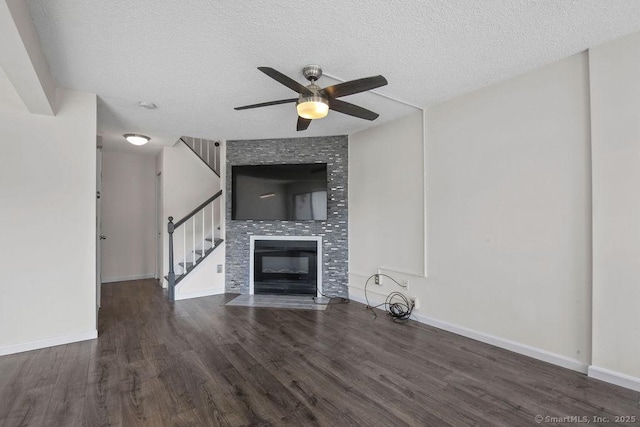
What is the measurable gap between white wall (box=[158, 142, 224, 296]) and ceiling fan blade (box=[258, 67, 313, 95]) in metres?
3.17

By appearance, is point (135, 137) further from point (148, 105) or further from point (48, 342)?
point (48, 342)

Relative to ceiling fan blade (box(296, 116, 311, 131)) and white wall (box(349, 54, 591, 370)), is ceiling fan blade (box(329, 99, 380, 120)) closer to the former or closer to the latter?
ceiling fan blade (box(296, 116, 311, 131))

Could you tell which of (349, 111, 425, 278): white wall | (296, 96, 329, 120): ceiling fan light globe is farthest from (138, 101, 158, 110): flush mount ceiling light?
(349, 111, 425, 278): white wall

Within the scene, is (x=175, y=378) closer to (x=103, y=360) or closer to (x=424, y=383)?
(x=103, y=360)

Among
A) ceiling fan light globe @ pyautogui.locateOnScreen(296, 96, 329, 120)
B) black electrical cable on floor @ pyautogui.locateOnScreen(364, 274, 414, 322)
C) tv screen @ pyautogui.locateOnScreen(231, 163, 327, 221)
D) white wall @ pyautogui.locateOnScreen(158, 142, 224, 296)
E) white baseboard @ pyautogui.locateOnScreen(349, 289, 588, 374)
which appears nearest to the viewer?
ceiling fan light globe @ pyautogui.locateOnScreen(296, 96, 329, 120)

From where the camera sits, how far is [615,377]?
82.0 inches

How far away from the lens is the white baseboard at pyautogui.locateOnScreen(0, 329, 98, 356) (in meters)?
2.59

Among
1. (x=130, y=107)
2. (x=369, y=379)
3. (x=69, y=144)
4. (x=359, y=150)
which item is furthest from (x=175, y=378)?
(x=359, y=150)

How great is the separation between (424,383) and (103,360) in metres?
2.65

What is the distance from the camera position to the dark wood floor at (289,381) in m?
1.80

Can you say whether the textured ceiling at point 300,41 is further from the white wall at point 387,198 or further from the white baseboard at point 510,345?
the white baseboard at point 510,345

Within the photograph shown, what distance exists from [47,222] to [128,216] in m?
3.15

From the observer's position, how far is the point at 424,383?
215 cm

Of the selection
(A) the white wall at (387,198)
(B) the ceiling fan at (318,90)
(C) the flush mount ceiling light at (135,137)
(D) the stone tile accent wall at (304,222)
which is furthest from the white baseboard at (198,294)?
(B) the ceiling fan at (318,90)
